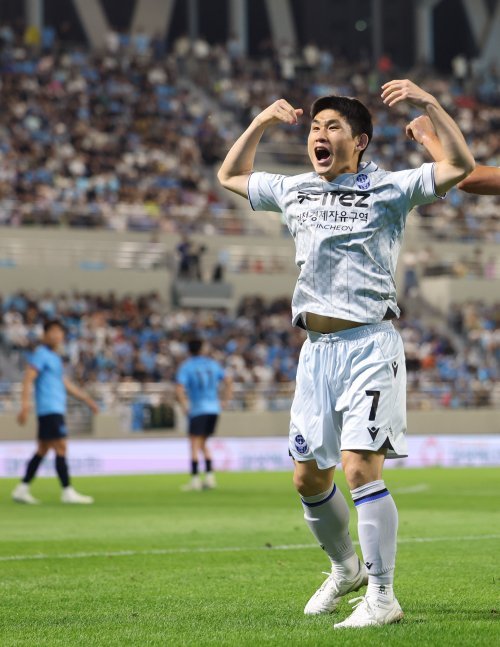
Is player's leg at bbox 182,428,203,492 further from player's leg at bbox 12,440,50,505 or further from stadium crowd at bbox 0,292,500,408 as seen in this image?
stadium crowd at bbox 0,292,500,408

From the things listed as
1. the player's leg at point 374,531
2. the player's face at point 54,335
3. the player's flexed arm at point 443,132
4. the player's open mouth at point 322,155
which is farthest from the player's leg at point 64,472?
the player's flexed arm at point 443,132

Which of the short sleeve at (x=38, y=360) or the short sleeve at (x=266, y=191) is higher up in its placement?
A: the short sleeve at (x=266, y=191)

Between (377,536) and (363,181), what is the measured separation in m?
1.83

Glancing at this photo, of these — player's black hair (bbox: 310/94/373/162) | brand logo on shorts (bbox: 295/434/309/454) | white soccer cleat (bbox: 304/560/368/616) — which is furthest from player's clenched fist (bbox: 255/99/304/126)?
white soccer cleat (bbox: 304/560/368/616)

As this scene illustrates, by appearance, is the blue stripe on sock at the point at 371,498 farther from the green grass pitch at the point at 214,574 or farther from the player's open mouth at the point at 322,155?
the player's open mouth at the point at 322,155

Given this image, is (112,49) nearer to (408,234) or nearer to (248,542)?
(408,234)

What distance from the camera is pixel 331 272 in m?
6.61

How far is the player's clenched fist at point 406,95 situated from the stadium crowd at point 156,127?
2811 centimetres

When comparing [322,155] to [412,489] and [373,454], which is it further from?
[412,489]

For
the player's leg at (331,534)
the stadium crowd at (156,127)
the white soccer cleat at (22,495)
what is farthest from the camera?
the stadium crowd at (156,127)

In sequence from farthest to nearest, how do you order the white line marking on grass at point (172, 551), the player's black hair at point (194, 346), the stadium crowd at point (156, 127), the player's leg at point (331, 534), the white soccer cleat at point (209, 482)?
1. the stadium crowd at point (156, 127)
2. the white soccer cleat at point (209, 482)
3. the player's black hair at point (194, 346)
4. the white line marking on grass at point (172, 551)
5. the player's leg at point (331, 534)

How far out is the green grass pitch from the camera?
6.18 meters

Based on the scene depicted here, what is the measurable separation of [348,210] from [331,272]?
0.33m

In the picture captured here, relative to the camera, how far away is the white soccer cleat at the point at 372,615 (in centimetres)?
619
